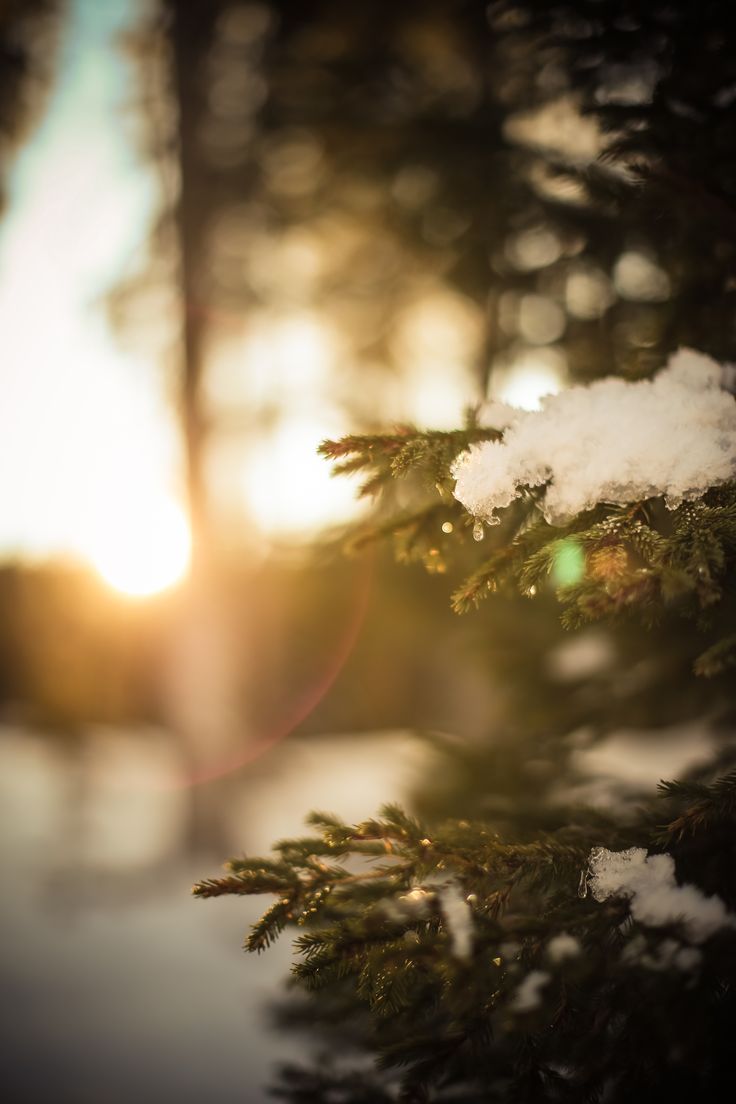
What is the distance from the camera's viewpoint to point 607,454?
114 centimetres

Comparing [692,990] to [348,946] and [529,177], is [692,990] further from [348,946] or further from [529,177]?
[529,177]

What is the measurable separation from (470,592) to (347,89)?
4002 mm

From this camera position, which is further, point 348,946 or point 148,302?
point 148,302

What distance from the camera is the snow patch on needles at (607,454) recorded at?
3.66 feet

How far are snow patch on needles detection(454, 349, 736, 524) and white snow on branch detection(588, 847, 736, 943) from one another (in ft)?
2.32

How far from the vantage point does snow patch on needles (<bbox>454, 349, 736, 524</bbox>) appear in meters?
1.11

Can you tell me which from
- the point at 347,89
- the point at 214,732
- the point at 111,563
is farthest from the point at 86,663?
the point at 347,89

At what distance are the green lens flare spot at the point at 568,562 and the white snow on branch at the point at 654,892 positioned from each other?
566mm

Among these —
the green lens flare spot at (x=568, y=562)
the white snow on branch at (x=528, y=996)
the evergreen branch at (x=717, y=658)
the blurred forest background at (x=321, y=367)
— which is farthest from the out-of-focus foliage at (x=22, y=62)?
the white snow on branch at (x=528, y=996)

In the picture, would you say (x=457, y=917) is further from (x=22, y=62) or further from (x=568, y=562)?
(x=22, y=62)

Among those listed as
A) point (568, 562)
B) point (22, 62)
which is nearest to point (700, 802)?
point (568, 562)

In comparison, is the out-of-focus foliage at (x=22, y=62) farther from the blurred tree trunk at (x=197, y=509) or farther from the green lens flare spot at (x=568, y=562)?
the green lens flare spot at (x=568, y=562)

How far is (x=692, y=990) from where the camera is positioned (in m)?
1.20

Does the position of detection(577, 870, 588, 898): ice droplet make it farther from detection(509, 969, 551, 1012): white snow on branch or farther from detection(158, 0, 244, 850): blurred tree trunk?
detection(158, 0, 244, 850): blurred tree trunk
